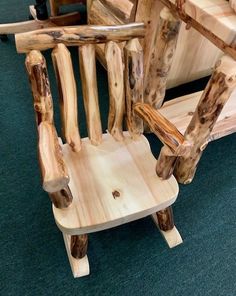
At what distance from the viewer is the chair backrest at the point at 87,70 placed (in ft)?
2.24

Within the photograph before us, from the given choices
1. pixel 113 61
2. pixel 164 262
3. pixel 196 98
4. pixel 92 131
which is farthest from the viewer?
pixel 196 98

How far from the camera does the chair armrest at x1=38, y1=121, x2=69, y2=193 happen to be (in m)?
0.61

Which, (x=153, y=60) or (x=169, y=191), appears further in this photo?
(x=153, y=60)

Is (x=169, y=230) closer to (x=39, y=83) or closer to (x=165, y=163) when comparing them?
(x=165, y=163)

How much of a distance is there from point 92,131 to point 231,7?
499mm

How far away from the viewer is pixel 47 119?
74 cm

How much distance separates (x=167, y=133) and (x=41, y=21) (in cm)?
150

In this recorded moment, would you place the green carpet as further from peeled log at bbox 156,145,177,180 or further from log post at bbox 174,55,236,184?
peeled log at bbox 156,145,177,180

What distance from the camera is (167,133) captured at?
73cm

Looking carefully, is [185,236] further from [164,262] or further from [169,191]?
[169,191]

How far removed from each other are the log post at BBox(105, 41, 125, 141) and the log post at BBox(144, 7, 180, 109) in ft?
0.82

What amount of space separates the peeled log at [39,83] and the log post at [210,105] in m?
0.44

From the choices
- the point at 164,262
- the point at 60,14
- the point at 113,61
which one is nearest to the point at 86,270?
the point at 164,262

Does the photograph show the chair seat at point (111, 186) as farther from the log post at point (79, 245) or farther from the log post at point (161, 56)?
the log post at point (161, 56)
